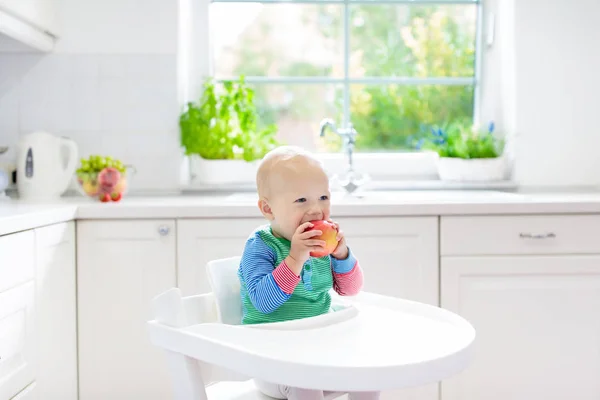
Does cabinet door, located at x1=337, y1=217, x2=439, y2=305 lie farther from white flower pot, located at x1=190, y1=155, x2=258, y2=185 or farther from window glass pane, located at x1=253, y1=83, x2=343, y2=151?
window glass pane, located at x1=253, y1=83, x2=343, y2=151

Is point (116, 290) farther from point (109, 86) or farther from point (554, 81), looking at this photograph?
point (554, 81)

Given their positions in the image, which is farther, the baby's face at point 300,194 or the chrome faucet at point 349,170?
the chrome faucet at point 349,170

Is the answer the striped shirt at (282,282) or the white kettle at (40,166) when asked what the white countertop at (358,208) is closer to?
the white kettle at (40,166)

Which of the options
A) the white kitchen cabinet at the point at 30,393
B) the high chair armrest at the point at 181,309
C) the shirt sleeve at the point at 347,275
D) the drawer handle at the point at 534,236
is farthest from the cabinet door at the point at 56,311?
the drawer handle at the point at 534,236

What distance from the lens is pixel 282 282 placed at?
138cm

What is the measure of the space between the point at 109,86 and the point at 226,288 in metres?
1.72

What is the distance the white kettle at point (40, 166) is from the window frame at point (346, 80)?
0.62 m

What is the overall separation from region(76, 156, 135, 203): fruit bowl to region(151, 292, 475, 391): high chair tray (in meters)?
1.37

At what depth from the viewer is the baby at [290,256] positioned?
54.4 inches

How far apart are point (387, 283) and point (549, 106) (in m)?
1.18

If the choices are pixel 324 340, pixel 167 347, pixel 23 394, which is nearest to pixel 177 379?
pixel 167 347

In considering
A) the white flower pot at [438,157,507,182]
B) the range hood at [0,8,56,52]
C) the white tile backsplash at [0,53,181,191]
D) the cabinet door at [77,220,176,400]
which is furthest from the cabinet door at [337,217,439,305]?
the range hood at [0,8,56,52]

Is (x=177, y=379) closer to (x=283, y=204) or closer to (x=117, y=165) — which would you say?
(x=283, y=204)

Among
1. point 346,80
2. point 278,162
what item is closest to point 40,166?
point 346,80
